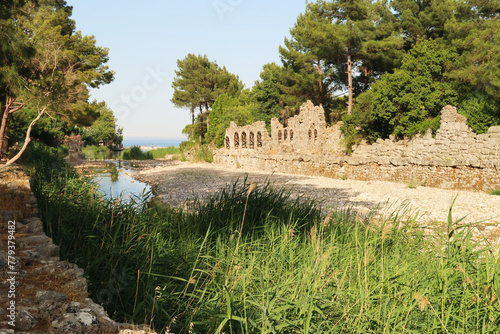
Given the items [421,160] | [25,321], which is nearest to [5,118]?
[25,321]

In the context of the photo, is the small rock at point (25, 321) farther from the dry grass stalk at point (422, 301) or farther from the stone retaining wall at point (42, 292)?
the dry grass stalk at point (422, 301)

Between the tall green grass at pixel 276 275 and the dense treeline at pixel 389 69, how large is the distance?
596 inches

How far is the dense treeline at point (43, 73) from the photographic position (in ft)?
32.9

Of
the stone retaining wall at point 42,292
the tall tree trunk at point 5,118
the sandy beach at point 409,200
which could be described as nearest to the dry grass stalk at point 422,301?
the stone retaining wall at point 42,292

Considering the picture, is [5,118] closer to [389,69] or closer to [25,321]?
[25,321]

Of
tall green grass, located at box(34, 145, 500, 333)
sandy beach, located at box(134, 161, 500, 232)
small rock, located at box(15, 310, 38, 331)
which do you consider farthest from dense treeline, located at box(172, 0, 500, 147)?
small rock, located at box(15, 310, 38, 331)

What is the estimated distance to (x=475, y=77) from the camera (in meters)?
17.6

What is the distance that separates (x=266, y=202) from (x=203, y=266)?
68.2 inches

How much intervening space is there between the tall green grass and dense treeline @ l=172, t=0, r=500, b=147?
1515 centimetres

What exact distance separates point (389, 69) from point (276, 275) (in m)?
28.8

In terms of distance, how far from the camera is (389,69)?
28812 mm

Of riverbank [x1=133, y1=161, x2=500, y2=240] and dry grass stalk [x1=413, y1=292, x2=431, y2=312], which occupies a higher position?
dry grass stalk [x1=413, y1=292, x2=431, y2=312]

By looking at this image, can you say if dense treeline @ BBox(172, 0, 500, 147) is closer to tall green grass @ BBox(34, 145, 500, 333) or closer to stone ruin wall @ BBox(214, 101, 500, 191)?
stone ruin wall @ BBox(214, 101, 500, 191)

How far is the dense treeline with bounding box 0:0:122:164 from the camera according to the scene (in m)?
10.0
